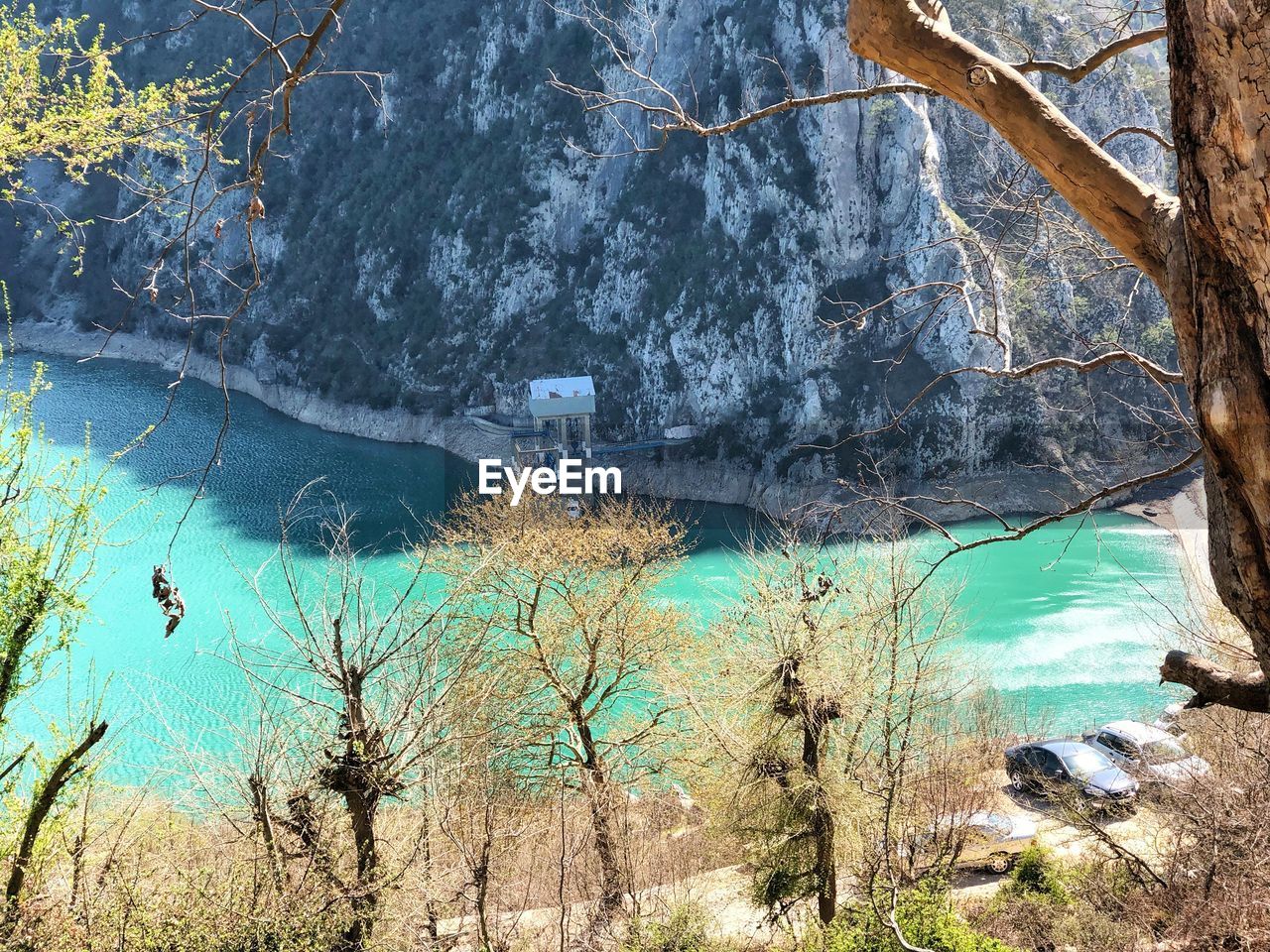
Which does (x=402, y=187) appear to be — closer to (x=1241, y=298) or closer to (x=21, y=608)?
(x=21, y=608)

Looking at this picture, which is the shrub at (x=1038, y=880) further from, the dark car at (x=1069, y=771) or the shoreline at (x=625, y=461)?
the shoreline at (x=625, y=461)

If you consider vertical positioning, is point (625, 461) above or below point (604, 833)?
above

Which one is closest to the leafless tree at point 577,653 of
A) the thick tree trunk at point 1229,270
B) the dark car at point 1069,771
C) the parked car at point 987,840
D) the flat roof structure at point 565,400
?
the parked car at point 987,840

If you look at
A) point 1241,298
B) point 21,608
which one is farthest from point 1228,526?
point 21,608

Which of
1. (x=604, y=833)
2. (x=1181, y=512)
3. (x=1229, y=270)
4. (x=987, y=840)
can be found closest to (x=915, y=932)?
(x=604, y=833)

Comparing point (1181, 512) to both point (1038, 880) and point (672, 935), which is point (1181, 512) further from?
point (672, 935)

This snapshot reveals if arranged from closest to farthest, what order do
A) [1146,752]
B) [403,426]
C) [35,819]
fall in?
[35,819] → [1146,752] → [403,426]

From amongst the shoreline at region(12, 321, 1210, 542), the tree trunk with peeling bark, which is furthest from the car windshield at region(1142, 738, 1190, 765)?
the shoreline at region(12, 321, 1210, 542)
